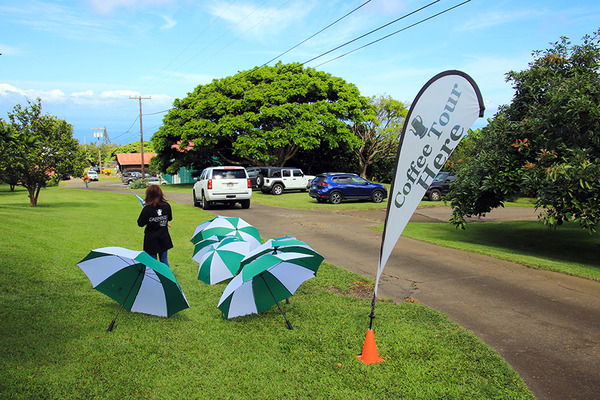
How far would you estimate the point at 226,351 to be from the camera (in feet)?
15.0

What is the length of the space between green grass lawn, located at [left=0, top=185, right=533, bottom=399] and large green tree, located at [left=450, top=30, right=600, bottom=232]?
5233mm

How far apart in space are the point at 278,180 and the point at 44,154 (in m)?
14.5

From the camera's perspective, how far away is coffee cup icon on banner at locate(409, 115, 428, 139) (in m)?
4.34

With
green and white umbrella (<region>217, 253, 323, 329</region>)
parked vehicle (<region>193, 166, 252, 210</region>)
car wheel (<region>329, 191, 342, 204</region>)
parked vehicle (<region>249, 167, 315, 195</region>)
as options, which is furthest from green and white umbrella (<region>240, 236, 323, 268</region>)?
parked vehicle (<region>249, 167, 315, 195</region>)

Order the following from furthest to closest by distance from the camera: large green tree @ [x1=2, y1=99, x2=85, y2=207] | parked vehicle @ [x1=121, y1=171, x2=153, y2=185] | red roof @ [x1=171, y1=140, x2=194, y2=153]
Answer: parked vehicle @ [x1=121, y1=171, x2=153, y2=185], red roof @ [x1=171, y1=140, x2=194, y2=153], large green tree @ [x1=2, y1=99, x2=85, y2=207]

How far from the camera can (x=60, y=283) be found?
21.3 ft

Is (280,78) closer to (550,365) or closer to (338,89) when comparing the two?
(338,89)

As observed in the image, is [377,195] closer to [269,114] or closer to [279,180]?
[279,180]

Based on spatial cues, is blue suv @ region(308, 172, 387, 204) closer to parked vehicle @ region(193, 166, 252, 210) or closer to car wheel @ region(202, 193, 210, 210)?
parked vehicle @ region(193, 166, 252, 210)

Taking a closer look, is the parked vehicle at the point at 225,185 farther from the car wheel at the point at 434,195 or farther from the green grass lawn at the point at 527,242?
the car wheel at the point at 434,195

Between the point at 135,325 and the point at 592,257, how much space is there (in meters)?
10.6

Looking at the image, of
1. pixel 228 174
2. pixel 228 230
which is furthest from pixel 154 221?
pixel 228 174

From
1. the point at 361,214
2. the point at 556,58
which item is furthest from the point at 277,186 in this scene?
the point at 556,58

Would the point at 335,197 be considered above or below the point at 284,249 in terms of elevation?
below
